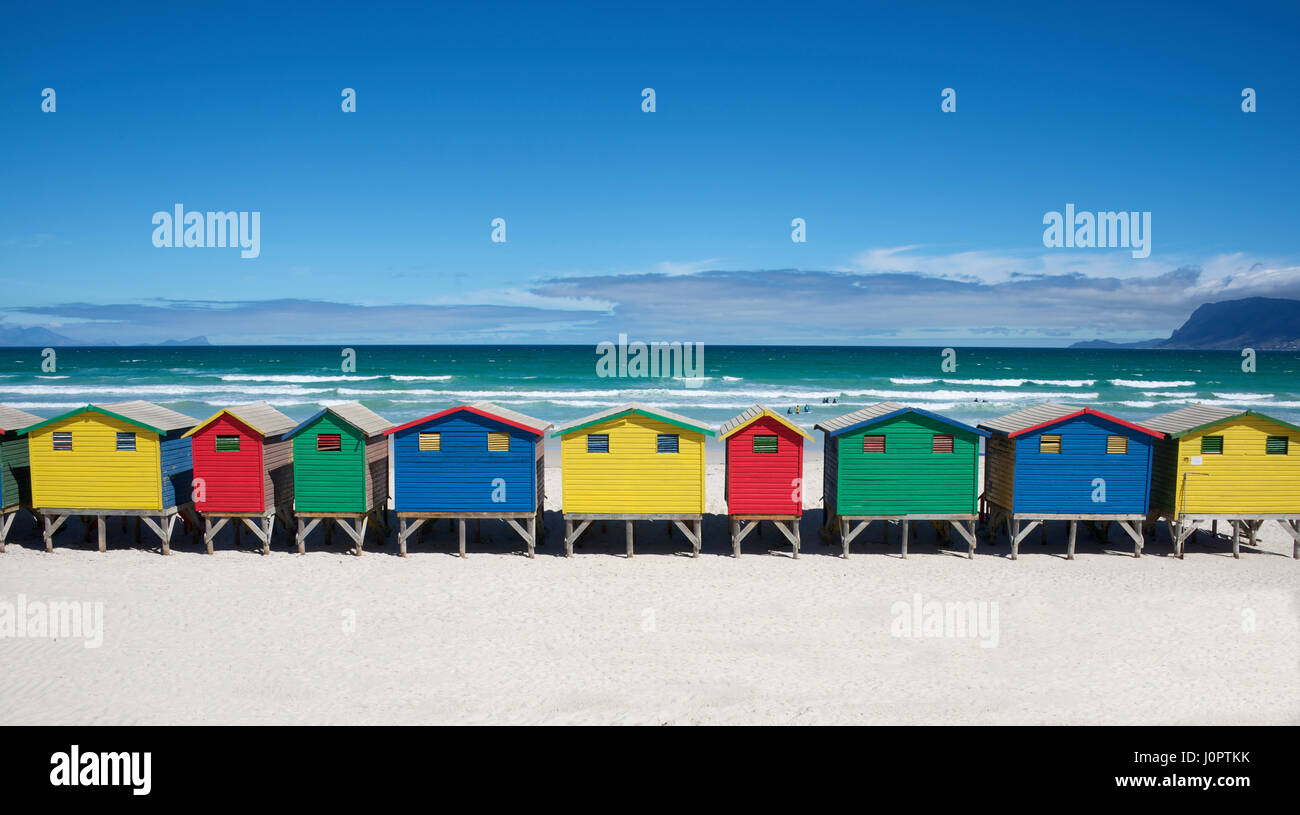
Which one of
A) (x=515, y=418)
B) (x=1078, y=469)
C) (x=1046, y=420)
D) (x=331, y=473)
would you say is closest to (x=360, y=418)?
(x=331, y=473)

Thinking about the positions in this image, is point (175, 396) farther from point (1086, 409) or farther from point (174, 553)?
point (1086, 409)

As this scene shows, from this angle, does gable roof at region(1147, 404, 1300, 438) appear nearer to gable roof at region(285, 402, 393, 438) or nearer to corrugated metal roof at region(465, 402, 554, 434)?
corrugated metal roof at region(465, 402, 554, 434)

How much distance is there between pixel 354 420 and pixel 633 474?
6.64 meters

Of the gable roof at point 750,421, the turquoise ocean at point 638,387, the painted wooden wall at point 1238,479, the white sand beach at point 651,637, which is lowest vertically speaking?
the white sand beach at point 651,637

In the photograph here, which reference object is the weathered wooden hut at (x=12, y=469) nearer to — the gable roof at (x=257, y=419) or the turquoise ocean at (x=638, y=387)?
the gable roof at (x=257, y=419)

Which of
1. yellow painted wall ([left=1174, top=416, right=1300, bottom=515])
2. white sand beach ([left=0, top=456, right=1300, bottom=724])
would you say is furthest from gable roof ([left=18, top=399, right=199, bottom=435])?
yellow painted wall ([left=1174, top=416, right=1300, bottom=515])

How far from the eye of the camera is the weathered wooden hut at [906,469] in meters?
19.0

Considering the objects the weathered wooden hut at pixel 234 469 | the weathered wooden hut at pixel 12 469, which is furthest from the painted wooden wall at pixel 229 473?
the weathered wooden hut at pixel 12 469

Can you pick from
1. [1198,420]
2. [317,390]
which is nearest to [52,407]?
[317,390]

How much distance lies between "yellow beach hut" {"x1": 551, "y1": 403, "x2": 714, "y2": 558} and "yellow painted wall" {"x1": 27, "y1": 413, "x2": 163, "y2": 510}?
31.9ft

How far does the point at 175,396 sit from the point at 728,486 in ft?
177

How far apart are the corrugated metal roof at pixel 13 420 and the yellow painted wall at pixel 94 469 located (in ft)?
1.76

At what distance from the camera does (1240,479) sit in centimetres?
1905

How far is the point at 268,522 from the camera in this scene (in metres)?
19.7
